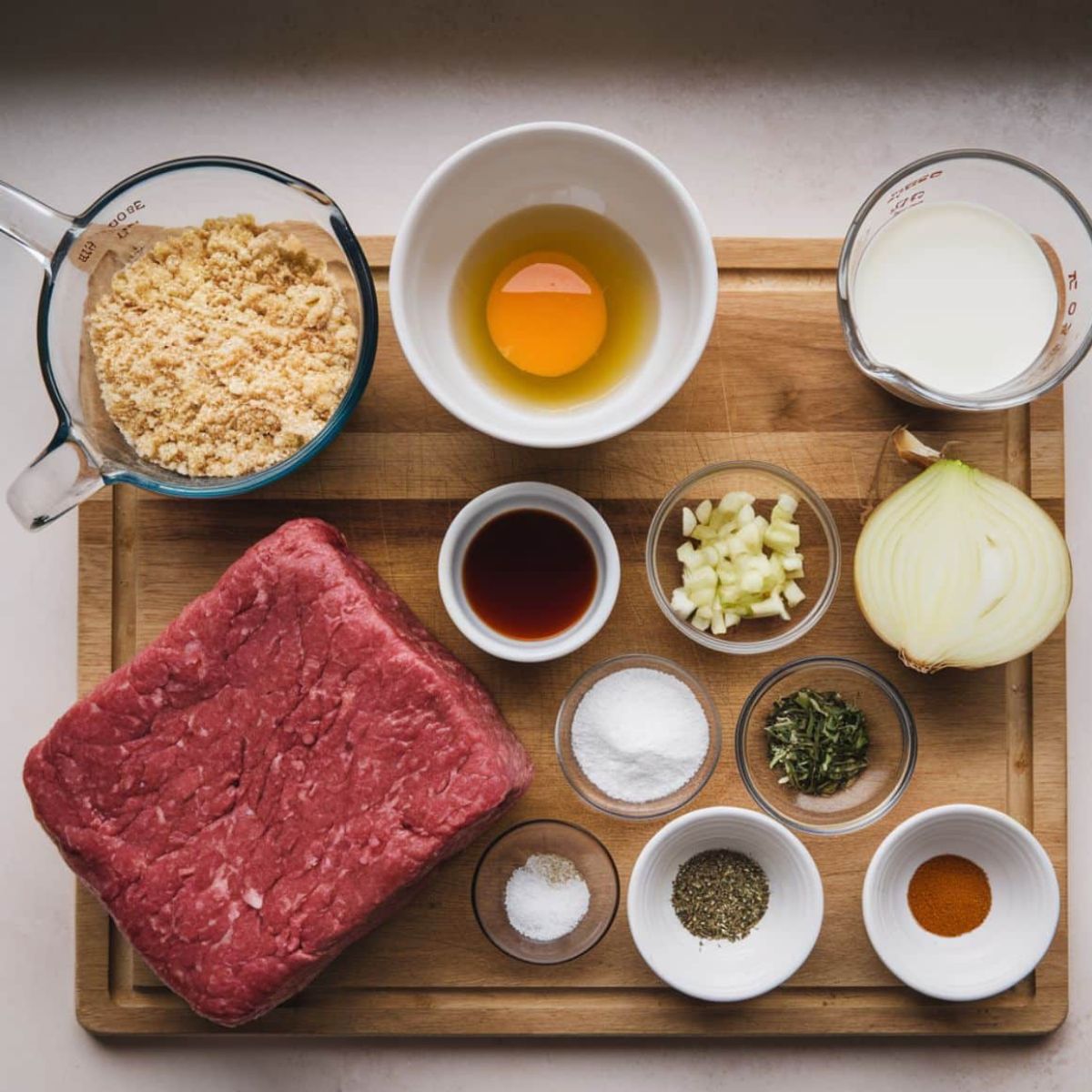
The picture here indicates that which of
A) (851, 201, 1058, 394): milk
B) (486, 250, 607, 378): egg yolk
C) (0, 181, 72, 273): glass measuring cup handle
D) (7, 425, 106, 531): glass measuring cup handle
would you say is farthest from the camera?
(486, 250, 607, 378): egg yolk

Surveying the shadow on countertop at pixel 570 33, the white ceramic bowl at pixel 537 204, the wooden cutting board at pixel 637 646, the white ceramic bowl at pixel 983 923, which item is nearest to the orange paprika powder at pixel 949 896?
the white ceramic bowl at pixel 983 923

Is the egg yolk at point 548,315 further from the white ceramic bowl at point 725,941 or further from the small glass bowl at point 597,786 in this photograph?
the white ceramic bowl at point 725,941

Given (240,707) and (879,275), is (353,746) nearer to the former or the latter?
(240,707)

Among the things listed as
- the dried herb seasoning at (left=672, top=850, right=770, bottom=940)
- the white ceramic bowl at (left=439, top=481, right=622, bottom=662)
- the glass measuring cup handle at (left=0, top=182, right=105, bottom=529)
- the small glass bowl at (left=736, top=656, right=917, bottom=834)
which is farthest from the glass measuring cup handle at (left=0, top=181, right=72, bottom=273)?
the dried herb seasoning at (left=672, top=850, right=770, bottom=940)

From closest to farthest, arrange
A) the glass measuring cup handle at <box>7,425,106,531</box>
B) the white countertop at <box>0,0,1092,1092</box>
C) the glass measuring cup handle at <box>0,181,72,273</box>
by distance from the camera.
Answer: the glass measuring cup handle at <box>7,425,106,531</box> → the glass measuring cup handle at <box>0,181,72,273</box> → the white countertop at <box>0,0,1092,1092</box>

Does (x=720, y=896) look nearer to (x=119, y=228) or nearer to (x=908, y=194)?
(x=908, y=194)

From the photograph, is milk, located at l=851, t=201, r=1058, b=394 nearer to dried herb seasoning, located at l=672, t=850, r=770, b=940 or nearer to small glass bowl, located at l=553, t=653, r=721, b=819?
small glass bowl, located at l=553, t=653, r=721, b=819

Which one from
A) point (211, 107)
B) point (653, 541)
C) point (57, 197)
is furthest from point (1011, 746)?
point (57, 197)

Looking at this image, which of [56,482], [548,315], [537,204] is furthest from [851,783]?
[56,482]

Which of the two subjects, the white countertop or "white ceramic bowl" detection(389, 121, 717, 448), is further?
the white countertop
